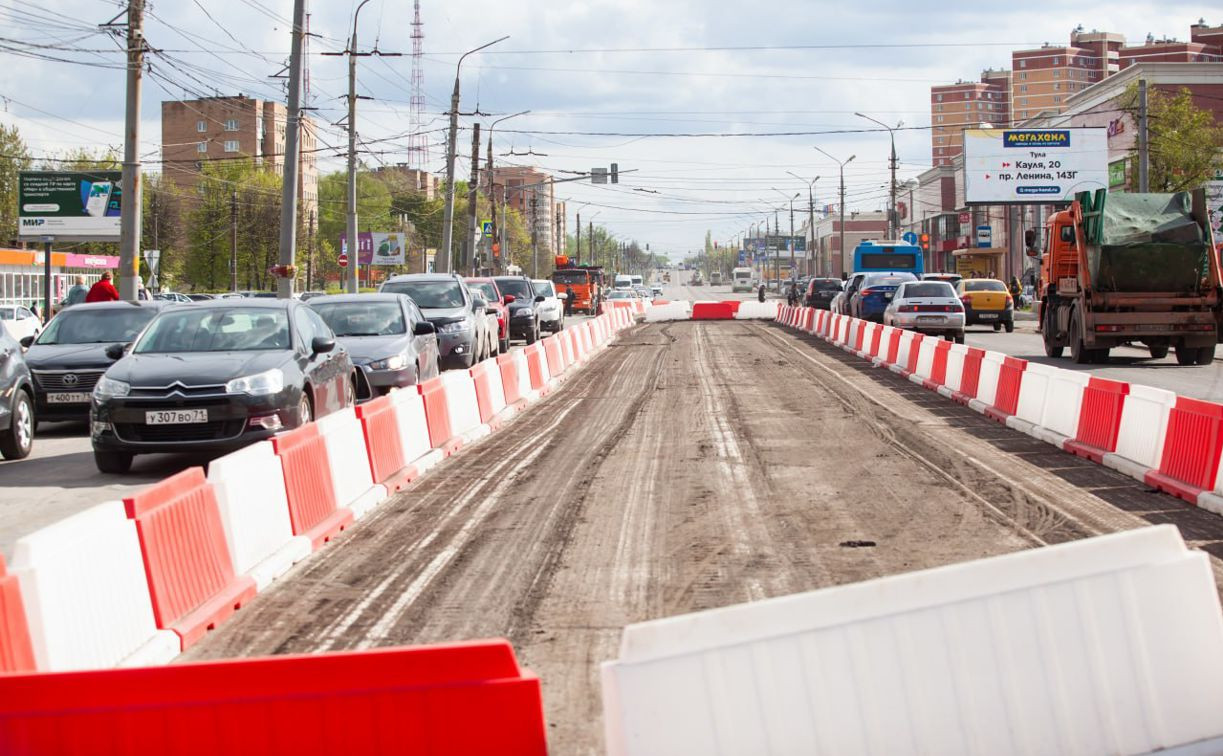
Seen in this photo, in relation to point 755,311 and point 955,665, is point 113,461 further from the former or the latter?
point 755,311

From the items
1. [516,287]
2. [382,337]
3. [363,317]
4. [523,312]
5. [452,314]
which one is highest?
[516,287]

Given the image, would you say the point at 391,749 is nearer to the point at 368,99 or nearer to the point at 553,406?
the point at 553,406

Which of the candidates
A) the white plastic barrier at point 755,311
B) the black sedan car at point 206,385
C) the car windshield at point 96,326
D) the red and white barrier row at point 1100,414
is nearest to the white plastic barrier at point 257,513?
the black sedan car at point 206,385

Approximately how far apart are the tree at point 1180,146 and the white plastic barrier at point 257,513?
47315 millimetres

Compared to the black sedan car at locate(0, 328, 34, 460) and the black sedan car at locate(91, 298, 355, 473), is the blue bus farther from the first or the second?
the black sedan car at locate(0, 328, 34, 460)

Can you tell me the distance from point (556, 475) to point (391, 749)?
26.1 feet

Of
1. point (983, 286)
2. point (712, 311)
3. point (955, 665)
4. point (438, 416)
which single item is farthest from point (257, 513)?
point (712, 311)

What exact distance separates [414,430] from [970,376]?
8996 mm

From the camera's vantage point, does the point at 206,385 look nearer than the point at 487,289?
Yes

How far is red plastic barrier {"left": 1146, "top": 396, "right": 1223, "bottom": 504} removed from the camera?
992 cm

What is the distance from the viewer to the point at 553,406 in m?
19.1

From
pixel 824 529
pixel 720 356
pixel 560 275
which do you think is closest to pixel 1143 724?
pixel 824 529

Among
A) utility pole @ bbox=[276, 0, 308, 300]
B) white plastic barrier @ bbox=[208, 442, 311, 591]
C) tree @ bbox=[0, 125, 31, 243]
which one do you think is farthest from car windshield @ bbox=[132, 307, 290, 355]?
tree @ bbox=[0, 125, 31, 243]

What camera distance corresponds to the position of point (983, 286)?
4197 cm
